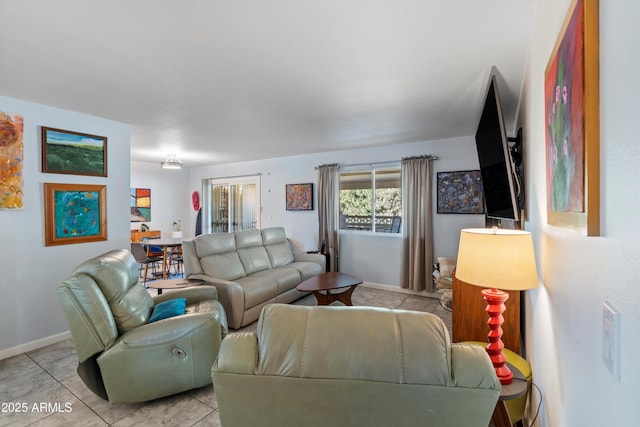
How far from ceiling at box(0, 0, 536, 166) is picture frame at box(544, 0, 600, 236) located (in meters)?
0.91

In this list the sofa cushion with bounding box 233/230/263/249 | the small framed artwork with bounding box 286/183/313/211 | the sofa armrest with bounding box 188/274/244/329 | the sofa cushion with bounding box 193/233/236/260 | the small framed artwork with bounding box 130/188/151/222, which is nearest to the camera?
the sofa armrest with bounding box 188/274/244/329

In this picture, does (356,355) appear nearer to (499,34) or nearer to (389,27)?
(389,27)

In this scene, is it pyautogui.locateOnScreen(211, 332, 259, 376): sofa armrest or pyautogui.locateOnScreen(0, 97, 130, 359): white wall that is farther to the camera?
pyautogui.locateOnScreen(0, 97, 130, 359): white wall

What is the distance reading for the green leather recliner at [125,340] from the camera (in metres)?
1.82

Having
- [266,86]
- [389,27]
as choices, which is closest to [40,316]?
[266,86]

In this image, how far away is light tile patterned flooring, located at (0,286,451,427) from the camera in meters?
1.89

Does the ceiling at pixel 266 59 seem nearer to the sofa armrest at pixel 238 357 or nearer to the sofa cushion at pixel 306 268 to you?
the sofa armrest at pixel 238 357

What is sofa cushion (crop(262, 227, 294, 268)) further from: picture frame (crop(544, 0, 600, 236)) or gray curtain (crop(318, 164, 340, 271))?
picture frame (crop(544, 0, 600, 236))

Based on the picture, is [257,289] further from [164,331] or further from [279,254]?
[164,331]

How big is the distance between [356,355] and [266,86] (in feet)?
7.46

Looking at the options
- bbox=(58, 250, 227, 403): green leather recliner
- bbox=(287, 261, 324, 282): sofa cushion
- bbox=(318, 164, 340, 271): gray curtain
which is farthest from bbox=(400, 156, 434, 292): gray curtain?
bbox=(58, 250, 227, 403): green leather recliner

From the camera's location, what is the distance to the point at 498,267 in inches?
52.9

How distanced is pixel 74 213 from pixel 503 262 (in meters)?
3.97

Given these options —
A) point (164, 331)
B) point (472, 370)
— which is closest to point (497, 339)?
point (472, 370)
